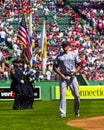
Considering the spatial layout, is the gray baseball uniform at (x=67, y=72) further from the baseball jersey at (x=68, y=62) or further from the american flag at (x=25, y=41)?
the american flag at (x=25, y=41)

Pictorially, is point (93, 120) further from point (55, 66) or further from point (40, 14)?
point (40, 14)

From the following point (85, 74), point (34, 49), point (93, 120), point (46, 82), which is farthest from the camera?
point (34, 49)

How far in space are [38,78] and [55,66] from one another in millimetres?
15941

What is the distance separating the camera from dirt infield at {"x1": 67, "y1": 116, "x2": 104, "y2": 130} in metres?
14.7

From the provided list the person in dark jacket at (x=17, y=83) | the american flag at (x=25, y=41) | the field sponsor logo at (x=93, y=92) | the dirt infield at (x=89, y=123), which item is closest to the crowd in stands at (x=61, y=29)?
the field sponsor logo at (x=93, y=92)

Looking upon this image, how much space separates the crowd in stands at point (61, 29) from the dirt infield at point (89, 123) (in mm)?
18308

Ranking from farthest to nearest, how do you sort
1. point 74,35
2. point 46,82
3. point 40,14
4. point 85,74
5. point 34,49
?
point 40,14 < point 74,35 < point 34,49 < point 85,74 < point 46,82

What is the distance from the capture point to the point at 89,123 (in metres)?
15.8

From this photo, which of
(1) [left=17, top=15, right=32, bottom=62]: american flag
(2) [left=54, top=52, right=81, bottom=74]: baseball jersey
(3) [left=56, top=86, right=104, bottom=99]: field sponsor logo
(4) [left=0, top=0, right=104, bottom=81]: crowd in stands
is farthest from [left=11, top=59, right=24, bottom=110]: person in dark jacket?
(4) [left=0, top=0, right=104, bottom=81]: crowd in stands

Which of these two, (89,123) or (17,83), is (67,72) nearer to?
(89,123)

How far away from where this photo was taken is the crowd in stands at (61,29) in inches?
1500

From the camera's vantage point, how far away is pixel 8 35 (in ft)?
133

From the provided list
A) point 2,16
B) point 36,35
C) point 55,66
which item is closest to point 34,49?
point 36,35

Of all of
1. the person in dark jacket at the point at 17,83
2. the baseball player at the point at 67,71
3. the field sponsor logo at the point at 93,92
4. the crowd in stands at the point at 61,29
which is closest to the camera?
the baseball player at the point at 67,71
